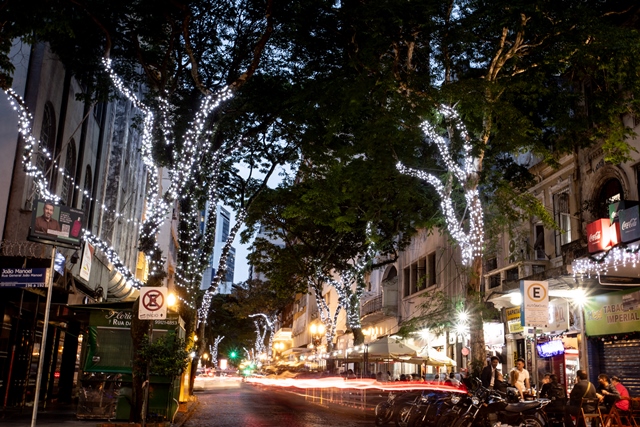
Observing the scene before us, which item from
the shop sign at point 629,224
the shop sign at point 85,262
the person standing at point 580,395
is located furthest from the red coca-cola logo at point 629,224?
the shop sign at point 85,262

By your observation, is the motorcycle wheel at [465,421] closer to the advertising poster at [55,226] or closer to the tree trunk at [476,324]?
the tree trunk at [476,324]

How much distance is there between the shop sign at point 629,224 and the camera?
16.2m

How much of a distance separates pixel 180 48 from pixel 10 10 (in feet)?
19.8

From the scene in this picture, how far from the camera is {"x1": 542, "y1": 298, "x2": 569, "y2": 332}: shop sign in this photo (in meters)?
21.5

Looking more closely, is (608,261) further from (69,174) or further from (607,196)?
(69,174)

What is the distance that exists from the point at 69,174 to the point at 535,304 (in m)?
16.0

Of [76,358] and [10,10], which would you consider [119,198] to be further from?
[10,10]

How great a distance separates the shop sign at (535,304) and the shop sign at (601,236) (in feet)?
19.3

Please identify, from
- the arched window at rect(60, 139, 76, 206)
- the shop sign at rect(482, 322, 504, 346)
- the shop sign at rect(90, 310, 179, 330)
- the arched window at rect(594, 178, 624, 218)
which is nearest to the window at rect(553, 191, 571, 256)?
the arched window at rect(594, 178, 624, 218)

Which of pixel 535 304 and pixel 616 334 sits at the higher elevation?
pixel 535 304

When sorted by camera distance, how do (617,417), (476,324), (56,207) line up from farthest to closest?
(476,324), (617,417), (56,207)

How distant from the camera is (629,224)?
54.0 feet

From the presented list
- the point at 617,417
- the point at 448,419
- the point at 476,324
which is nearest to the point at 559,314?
Answer: the point at 476,324

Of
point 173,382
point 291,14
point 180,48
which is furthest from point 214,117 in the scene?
point 173,382
